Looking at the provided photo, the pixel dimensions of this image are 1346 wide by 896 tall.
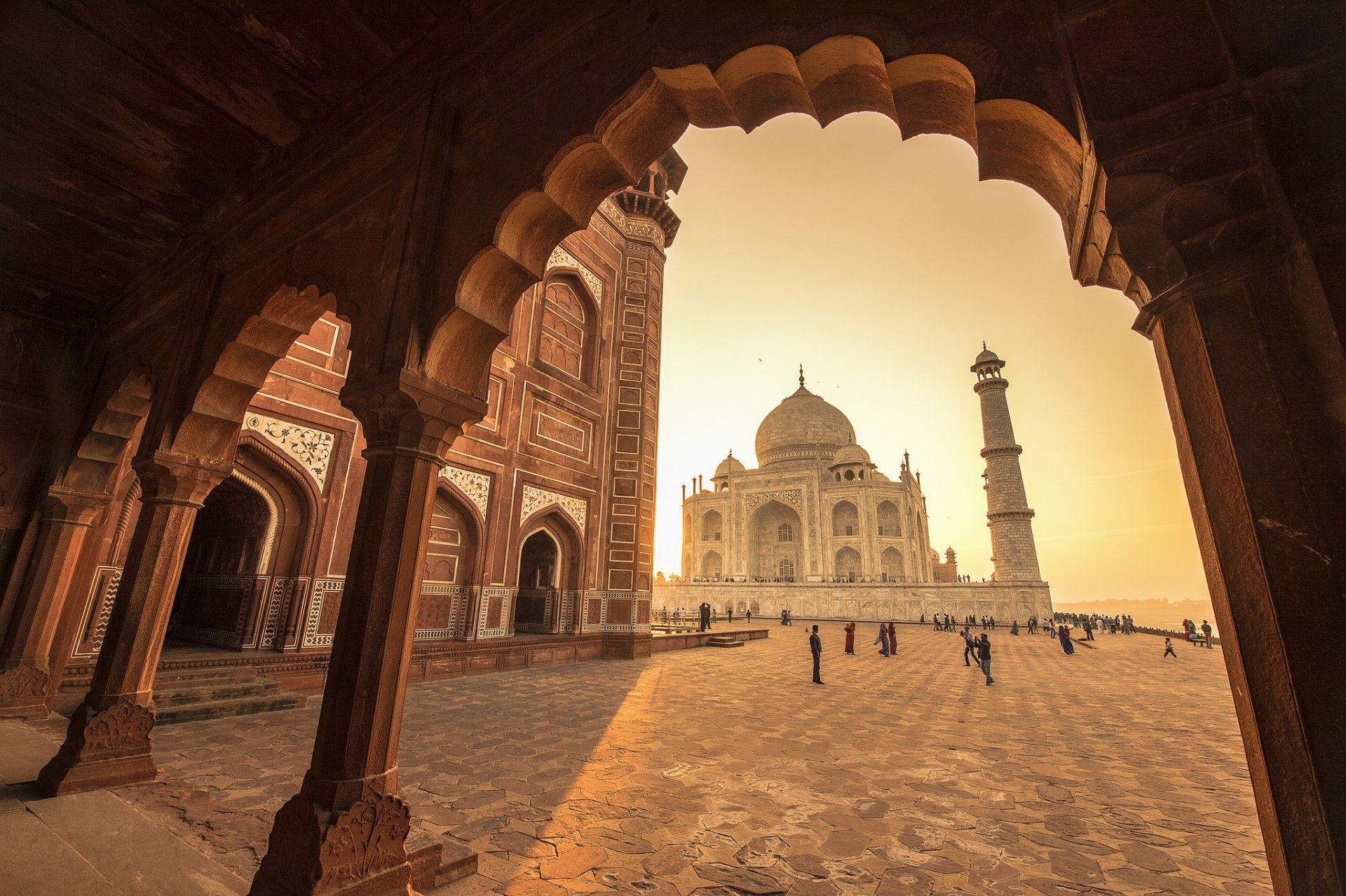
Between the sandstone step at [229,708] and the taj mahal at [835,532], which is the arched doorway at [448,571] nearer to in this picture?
the sandstone step at [229,708]

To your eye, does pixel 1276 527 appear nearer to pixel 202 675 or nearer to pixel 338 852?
pixel 338 852

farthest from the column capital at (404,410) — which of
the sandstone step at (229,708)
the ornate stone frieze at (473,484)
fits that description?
the ornate stone frieze at (473,484)

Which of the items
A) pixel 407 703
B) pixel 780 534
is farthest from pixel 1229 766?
pixel 780 534

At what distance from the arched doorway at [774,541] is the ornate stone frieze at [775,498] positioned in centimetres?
42

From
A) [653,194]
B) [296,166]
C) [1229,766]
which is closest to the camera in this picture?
[296,166]

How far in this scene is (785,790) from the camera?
4.16 m

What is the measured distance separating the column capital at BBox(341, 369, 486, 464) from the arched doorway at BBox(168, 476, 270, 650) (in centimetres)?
722

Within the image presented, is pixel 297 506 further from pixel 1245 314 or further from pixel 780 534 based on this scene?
pixel 780 534

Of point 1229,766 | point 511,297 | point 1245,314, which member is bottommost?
point 1229,766

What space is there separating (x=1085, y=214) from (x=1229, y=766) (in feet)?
19.5

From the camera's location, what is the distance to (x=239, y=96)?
12.4 feet

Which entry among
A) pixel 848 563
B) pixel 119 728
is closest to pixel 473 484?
pixel 119 728

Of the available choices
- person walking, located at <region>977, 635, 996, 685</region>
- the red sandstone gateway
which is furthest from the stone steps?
person walking, located at <region>977, 635, 996, 685</region>

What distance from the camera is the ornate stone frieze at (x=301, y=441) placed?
8.32m
